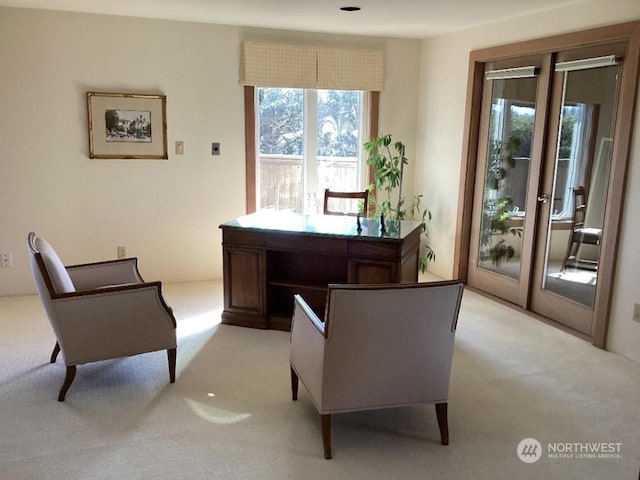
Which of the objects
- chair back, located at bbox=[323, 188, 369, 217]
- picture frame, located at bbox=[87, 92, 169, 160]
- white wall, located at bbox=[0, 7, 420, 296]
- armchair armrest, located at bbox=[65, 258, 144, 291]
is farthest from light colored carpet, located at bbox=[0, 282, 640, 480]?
picture frame, located at bbox=[87, 92, 169, 160]

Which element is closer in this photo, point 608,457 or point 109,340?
point 608,457

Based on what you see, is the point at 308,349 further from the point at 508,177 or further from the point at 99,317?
the point at 508,177

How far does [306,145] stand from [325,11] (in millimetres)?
1424

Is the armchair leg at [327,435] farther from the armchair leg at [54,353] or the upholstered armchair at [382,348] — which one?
the armchair leg at [54,353]

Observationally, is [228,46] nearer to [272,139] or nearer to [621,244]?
[272,139]

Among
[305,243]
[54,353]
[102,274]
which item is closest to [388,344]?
[305,243]

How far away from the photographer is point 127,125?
4.72 metres

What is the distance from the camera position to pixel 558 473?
235 cm

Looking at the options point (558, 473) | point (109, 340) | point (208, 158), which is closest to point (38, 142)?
point (208, 158)

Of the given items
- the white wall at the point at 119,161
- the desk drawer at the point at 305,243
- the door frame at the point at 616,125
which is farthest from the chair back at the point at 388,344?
the white wall at the point at 119,161

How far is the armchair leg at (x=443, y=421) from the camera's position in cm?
251

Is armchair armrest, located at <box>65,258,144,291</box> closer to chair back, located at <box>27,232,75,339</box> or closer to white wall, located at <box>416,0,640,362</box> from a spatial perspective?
chair back, located at <box>27,232,75,339</box>

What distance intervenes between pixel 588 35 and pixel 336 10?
1.78 meters

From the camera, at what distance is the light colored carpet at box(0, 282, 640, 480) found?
7.71 ft
